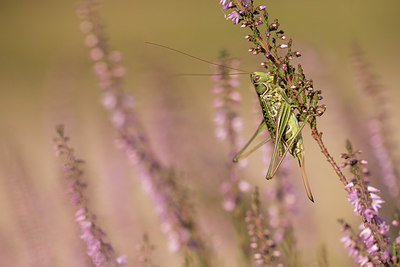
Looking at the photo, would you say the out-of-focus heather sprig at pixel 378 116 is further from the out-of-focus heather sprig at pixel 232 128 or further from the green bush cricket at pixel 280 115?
the green bush cricket at pixel 280 115

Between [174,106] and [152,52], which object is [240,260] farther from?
[152,52]

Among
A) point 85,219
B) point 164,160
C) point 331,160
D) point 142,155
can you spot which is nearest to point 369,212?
point 331,160

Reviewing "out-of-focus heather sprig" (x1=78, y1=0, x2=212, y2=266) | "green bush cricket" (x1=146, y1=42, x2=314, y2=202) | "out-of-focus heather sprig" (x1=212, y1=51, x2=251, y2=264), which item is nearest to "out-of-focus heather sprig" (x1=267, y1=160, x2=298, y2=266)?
"out-of-focus heather sprig" (x1=212, y1=51, x2=251, y2=264)

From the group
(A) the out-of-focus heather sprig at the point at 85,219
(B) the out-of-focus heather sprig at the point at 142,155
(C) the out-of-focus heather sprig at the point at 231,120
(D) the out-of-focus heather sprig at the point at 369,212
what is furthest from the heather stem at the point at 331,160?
(B) the out-of-focus heather sprig at the point at 142,155

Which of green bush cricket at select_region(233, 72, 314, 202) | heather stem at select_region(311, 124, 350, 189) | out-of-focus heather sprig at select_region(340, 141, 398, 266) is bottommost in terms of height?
out-of-focus heather sprig at select_region(340, 141, 398, 266)

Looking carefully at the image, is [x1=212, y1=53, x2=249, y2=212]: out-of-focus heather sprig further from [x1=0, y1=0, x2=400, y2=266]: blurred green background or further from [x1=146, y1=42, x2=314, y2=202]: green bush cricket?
[x1=146, y1=42, x2=314, y2=202]: green bush cricket

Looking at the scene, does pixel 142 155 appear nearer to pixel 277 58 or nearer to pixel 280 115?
pixel 280 115
